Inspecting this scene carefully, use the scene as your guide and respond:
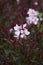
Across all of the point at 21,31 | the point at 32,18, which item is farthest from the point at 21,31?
the point at 32,18

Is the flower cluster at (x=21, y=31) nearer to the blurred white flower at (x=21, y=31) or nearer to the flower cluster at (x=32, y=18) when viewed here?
the blurred white flower at (x=21, y=31)

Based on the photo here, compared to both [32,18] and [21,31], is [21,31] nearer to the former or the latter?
[21,31]

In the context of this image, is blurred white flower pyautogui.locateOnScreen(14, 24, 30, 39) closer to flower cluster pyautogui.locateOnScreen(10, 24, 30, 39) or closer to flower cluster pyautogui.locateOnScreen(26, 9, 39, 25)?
flower cluster pyautogui.locateOnScreen(10, 24, 30, 39)

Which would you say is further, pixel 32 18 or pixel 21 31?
pixel 32 18

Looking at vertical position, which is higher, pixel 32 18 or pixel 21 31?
pixel 32 18

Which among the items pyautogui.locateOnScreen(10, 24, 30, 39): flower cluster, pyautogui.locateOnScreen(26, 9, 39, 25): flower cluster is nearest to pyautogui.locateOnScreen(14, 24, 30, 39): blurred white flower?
pyautogui.locateOnScreen(10, 24, 30, 39): flower cluster

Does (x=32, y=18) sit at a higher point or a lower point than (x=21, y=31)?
higher

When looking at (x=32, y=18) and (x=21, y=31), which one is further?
(x=32, y=18)

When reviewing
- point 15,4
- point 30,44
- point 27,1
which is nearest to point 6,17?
point 15,4

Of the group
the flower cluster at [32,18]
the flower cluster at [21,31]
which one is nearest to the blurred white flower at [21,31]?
the flower cluster at [21,31]

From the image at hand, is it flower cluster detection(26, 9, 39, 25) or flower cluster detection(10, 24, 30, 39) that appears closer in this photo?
flower cluster detection(10, 24, 30, 39)

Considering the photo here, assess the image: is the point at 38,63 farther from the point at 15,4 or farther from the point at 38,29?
the point at 15,4
